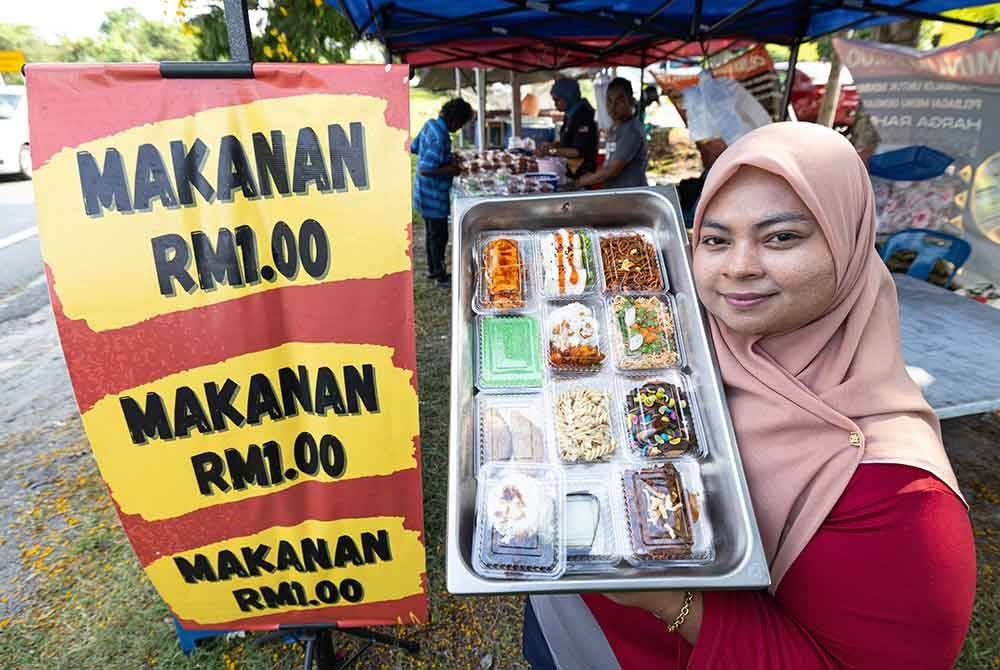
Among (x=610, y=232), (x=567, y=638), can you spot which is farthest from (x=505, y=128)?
(x=567, y=638)

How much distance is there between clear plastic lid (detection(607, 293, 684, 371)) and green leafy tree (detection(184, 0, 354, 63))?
2.81m

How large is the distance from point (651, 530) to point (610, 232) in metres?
1.11

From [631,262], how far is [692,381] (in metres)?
0.50

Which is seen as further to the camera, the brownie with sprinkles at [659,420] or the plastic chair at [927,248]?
the plastic chair at [927,248]

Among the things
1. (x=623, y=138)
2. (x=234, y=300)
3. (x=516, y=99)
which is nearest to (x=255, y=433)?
(x=234, y=300)

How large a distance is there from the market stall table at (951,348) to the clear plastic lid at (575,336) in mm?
1957

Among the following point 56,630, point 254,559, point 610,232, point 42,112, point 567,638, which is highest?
point 42,112

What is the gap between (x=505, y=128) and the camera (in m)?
14.9

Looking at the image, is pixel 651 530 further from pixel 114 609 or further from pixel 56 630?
pixel 56 630

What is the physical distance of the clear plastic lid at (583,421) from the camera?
4.96 feet

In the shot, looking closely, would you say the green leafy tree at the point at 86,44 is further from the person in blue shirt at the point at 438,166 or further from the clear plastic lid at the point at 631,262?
the clear plastic lid at the point at 631,262

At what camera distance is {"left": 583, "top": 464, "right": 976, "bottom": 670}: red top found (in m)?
0.95

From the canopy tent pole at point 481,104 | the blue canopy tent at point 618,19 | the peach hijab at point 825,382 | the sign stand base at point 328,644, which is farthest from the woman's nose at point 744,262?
the canopy tent pole at point 481,104

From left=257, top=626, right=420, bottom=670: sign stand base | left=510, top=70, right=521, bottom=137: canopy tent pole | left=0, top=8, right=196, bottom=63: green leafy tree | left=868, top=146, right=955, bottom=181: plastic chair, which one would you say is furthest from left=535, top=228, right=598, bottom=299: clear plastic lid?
left=0, top=8, right=196, bottom=63: green leafy tree
